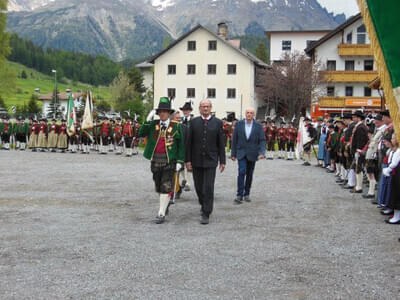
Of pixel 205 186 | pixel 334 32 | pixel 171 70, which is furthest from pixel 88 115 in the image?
pixel 334 32

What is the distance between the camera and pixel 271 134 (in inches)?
1005

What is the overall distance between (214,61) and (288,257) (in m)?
50.8

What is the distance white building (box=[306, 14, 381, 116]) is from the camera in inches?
1957

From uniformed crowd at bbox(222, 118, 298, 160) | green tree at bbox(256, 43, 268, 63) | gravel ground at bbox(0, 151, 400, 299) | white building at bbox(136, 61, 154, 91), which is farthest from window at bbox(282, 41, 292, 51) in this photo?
gravel ground at bbox(0, 151, 400, 299)

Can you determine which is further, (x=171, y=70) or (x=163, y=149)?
(x=171, y=70)

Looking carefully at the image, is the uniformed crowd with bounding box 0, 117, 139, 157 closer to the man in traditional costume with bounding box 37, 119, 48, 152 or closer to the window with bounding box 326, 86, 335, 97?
the man in traditional costume with bounding box 37, 119, 48, 152

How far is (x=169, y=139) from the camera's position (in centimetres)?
811

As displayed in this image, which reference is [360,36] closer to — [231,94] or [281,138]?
[231,94]

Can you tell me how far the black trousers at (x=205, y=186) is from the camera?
7.94m

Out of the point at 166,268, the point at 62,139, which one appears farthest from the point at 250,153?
the point at 62,139

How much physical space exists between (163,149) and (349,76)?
150 ft

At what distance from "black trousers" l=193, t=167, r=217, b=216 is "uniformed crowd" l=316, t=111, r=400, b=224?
9.25ft

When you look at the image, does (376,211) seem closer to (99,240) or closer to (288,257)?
(288,257)

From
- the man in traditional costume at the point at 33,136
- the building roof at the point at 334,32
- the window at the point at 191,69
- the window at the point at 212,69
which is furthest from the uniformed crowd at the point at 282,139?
the window at the point at 191,69
